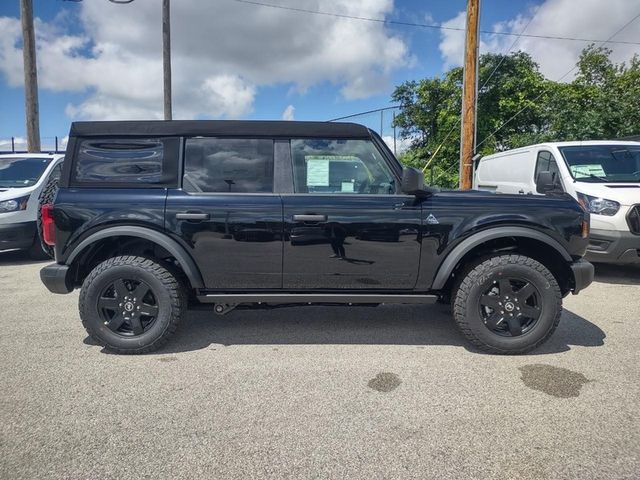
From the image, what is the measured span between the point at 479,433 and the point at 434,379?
675 millimetres

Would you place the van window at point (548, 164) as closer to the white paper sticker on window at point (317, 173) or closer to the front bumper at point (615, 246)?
the front bumper at point (615, 246)

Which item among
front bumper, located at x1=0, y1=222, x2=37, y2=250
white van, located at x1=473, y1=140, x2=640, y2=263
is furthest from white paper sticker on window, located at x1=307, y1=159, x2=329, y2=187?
front bumper, located at x1=0, y1=222, x2=37, y2=250

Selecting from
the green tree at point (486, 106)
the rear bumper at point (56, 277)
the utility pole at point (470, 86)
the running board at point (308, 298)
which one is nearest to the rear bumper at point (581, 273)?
the running board at point (308, 298)

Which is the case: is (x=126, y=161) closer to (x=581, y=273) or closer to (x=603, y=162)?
(x=581, y=273)

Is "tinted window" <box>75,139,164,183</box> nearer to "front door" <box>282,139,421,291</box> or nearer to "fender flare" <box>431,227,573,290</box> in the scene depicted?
"front door" <box>282,139,421,291</box>

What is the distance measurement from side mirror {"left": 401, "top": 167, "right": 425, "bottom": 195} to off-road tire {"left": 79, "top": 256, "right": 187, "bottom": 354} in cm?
196

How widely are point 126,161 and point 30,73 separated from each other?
986 cm

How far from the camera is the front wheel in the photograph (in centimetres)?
345

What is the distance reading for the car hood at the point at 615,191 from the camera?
18.4ft

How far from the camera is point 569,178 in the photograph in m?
6.43

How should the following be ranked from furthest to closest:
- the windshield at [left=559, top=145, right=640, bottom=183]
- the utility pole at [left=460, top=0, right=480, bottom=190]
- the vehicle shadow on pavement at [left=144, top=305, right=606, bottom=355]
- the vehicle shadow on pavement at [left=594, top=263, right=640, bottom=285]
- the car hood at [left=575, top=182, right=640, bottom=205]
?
1. the utility pole at [left=460, top=0, right=480, bottom=190]
2. the windshield at [left=559, top=145, right=640, bottom=183]
3. the vehicle shadow on pavement at [left=594, top=263, right=640, bottom=285]
4. the car hood at [left=575, top=182, right=640, bottom=205]
5. the vehicle shadow on pavement at [left=144, top=305, right=606, bottom=355]

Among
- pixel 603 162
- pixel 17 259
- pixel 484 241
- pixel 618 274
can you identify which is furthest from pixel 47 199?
pixel 618 274

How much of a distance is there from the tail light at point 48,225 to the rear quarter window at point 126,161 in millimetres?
326

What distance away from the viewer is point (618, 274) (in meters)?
6.54
